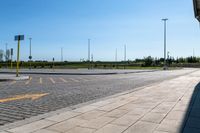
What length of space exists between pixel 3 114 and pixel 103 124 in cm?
302

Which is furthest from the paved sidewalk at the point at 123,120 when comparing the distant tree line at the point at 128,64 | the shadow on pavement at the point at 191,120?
the distant tree line at the point at 128,64

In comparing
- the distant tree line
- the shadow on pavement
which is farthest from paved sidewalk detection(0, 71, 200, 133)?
the distant tree line

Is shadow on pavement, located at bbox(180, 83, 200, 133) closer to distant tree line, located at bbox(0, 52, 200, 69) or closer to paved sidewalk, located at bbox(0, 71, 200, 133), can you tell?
paved sidewalk, located at bbox(0, 71, 200, 133)

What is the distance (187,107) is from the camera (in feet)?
28.3

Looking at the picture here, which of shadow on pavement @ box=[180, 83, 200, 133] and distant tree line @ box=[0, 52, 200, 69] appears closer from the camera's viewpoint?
shadow on pavement @ box=[180, 83, 200, 133]

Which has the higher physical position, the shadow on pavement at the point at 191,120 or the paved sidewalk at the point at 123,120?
the paved sidewalk at the point at 123,120

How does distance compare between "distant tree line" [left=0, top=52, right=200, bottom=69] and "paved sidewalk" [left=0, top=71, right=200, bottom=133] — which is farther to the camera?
"distant tree line" [left=0, top=52, right=200, bottom=69]

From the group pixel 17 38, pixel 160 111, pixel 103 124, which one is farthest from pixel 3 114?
pixel 17 38

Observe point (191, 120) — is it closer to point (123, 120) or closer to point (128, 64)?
point (123, 120)

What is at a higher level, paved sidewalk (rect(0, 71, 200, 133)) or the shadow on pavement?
paved sidewalk (rect(0, 71, 200, 133))

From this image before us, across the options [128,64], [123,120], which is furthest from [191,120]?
[128,64]

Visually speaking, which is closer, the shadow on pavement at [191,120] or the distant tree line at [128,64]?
the shadow on pavement at [191,120]

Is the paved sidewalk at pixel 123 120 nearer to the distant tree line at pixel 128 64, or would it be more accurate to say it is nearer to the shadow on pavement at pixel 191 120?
the shadow on pavement at pixel 191 120

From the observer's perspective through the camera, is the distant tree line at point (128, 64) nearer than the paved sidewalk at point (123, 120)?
No
